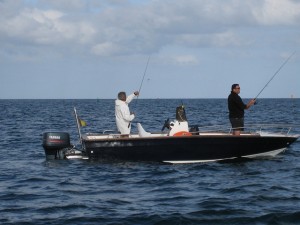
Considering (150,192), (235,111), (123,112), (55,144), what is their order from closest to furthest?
(150,192)
(235,111)
(123,112)
(55,144)

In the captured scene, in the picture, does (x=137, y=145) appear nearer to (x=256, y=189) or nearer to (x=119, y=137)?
(x=119, y=137)

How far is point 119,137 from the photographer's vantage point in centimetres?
1520

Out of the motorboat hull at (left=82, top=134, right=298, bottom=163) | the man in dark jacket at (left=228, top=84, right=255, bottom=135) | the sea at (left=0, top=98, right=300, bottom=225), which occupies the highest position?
the man in dark jacket at (left=228, top=84, right=255, bottom=135)

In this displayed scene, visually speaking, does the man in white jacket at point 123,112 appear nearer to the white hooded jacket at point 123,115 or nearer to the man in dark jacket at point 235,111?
the white hooded jacket at point 123,115

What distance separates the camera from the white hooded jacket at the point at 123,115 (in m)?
15.1

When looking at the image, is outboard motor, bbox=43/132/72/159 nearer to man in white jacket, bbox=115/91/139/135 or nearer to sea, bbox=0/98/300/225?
sea, bbox=0/98/300/225

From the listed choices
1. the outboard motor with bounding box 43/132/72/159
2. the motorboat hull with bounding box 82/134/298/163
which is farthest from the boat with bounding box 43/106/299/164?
the outboard motor with bounding box 43/132/72/159

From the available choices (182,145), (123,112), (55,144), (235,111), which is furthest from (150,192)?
(55,144)

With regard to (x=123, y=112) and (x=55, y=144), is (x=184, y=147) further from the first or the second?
(x=55, y=144)

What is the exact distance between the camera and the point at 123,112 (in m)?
15.1

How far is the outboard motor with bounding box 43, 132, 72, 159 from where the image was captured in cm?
1578

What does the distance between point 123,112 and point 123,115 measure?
3.5 inches

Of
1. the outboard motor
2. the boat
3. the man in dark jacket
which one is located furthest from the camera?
the outboard motor

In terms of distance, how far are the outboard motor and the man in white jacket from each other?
1.69m
